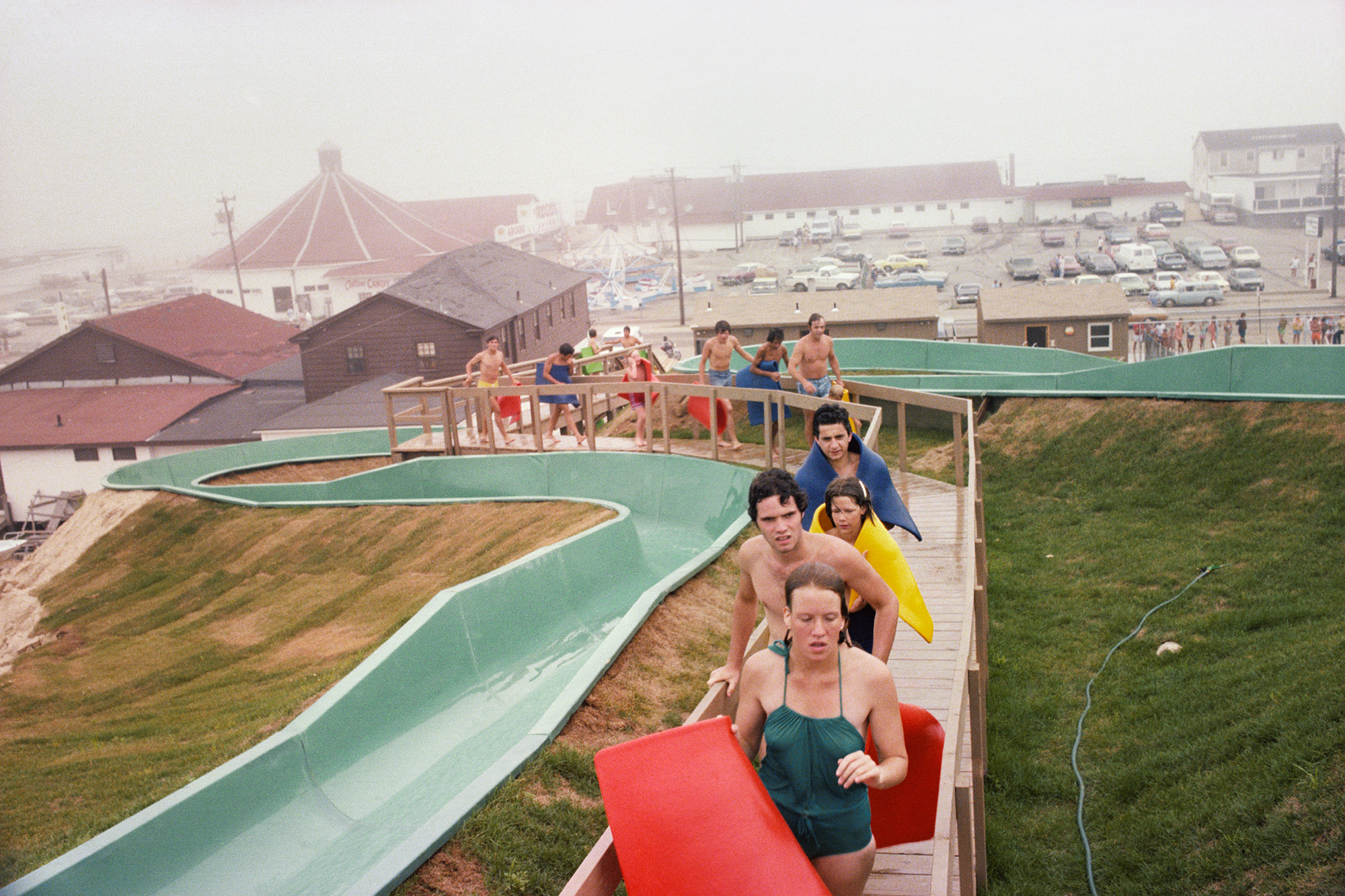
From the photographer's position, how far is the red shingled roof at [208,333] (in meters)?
41.9

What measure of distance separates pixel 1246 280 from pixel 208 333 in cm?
4489

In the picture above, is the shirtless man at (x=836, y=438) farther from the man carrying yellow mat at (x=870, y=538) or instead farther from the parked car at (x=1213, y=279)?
the parked car at (x=1213, y=279)

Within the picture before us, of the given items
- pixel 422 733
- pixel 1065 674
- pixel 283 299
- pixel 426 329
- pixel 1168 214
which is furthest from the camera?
pixel 283 299

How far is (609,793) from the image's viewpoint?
3.18 meters

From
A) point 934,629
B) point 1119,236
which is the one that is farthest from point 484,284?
point 1119,236

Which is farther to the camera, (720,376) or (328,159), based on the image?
(328,159)

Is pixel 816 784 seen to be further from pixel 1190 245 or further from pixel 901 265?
pixel 1190 245

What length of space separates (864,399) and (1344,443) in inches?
251

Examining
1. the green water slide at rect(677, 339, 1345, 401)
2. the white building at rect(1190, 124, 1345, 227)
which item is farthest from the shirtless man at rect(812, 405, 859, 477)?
the white building at rect(1190, 124, 1345, 227)

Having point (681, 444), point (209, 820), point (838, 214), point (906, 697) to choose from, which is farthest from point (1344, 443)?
point (838, 214)

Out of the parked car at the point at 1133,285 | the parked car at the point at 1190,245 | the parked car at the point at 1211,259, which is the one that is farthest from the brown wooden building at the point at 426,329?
the parked car at the point at 1190,245

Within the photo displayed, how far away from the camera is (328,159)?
79062 mm

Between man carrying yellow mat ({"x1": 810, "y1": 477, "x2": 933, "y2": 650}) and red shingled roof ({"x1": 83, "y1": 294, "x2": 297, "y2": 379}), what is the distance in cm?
4087

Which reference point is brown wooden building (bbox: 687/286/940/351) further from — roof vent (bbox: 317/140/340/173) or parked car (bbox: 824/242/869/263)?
roof vent (bbox: 317/140/340/173)
